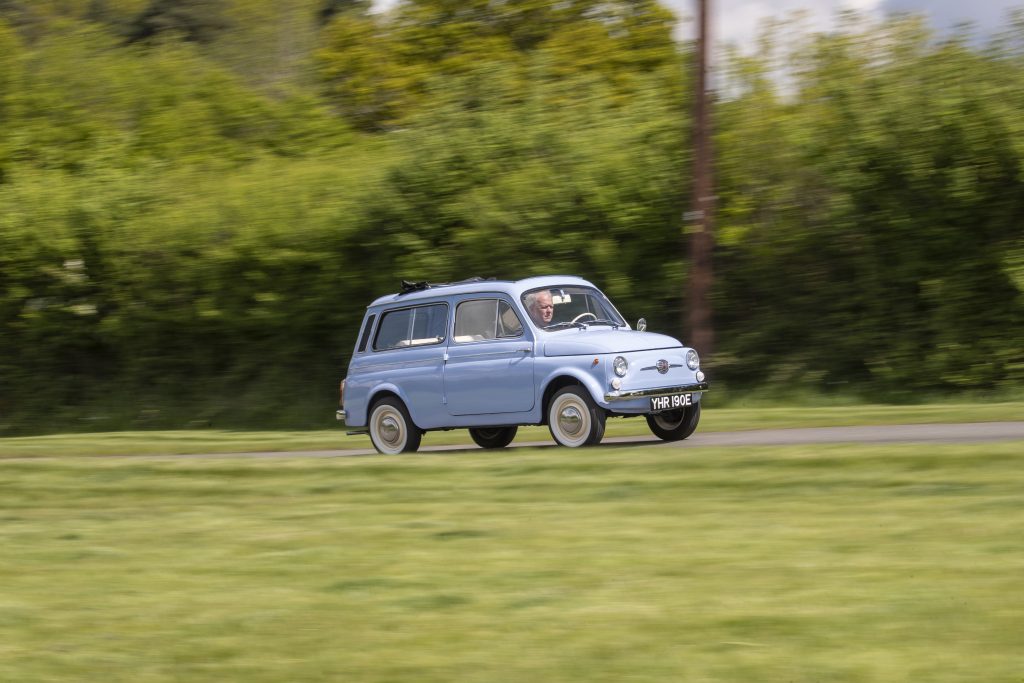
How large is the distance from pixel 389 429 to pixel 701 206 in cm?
768

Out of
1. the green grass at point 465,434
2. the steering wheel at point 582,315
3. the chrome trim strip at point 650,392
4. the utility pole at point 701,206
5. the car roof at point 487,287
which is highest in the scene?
the utility pole at point 701,206

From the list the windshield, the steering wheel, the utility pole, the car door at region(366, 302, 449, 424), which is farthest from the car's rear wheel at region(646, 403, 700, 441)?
the utility pole

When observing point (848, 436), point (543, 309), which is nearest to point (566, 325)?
point (543, 309)

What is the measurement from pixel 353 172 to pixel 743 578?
19.6m

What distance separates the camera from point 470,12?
1781 inches

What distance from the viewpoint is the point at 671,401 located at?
13.9 metres

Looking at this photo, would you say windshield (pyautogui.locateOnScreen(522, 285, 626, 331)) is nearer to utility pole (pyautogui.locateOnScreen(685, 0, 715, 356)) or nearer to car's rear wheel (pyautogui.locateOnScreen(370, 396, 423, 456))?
car's rear wheel (pyautogui.locateOnScreen(370, 396, 423, 456))

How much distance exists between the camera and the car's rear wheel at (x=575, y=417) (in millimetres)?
13698

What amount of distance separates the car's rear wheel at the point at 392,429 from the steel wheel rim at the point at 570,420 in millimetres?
1944

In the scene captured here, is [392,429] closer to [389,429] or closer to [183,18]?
[389,429]

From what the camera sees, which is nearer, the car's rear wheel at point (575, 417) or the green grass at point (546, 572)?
the green grass at point (546, 572)

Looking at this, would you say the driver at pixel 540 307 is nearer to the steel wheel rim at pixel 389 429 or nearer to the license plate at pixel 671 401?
the license plate at pixel 671 401

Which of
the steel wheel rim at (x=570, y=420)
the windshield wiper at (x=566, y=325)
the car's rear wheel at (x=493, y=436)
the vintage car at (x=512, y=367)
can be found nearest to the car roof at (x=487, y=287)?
the vintage car at (x=512, y=367)

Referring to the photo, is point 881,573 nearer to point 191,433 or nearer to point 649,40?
point 191,433
